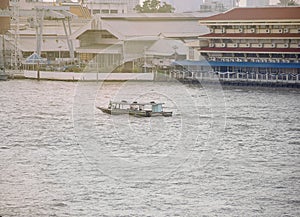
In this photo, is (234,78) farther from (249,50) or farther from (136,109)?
(136,109)

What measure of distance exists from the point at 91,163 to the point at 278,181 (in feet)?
5.90

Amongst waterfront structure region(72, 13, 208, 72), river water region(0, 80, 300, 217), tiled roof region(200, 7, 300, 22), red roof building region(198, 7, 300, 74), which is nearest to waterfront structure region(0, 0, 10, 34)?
waterfront structure region(72, 13, 208, 72)

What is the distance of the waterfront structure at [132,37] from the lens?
70.8ft

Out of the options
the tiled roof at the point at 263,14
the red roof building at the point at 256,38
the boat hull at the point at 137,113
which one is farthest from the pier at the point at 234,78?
the boat hull at the point at 137,113

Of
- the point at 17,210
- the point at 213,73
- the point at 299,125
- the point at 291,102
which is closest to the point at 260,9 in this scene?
the point at 213,73

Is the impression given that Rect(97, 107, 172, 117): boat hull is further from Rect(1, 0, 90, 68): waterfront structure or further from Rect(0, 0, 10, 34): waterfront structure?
Rect(0, 0, 10, 34): waterfront structure

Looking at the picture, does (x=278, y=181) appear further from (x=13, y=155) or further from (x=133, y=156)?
(x=13, y=155)

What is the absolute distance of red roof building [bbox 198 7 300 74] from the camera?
1917 cm

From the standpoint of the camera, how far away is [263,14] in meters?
20.0

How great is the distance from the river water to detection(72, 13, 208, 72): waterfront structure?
7.23 metres

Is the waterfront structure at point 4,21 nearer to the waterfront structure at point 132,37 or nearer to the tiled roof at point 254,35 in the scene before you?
the waterfront structure at point 132,37

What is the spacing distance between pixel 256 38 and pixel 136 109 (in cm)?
731

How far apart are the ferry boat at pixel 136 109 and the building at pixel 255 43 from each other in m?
5.97

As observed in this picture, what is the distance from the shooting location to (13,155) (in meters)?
8.96
